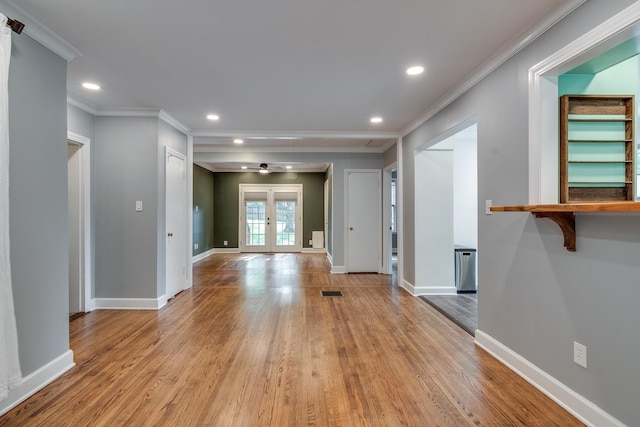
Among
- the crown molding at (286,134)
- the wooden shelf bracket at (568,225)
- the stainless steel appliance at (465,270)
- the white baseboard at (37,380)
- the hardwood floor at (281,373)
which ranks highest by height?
the crown molding at (286,134)

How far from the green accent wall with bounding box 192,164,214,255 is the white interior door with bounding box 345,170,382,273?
3.93 m

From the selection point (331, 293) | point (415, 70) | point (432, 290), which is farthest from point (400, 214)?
point (415, 70)

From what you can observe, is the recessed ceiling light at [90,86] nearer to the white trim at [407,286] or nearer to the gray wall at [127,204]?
the gray wall at [127,204]

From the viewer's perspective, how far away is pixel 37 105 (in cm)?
214

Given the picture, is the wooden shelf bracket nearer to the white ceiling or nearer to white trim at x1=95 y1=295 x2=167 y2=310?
the white ceiling

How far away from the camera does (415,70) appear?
280 cm

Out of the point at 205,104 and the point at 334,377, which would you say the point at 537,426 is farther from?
the point at 205,104

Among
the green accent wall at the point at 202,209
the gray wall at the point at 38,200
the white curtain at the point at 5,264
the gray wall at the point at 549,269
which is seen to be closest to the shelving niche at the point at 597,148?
the gray wall at the point at 549,269

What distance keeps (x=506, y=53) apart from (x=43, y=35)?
3360 mm

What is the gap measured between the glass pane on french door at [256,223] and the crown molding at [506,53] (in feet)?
20.9

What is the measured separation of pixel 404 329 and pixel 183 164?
12.5 feet

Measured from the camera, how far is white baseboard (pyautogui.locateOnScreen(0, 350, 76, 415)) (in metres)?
1.90

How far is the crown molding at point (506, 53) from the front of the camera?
6.25 feet

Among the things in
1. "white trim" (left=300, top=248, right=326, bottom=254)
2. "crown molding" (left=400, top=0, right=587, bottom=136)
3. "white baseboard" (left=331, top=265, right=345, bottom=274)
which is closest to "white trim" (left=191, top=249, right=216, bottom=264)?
"white trim" (left=300, top=248, right=326, bottom=254)
